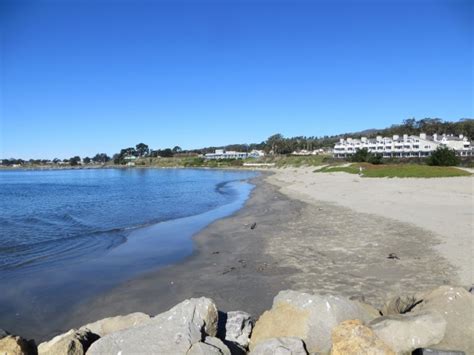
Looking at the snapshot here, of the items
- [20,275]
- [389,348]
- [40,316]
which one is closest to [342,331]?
[389,348]

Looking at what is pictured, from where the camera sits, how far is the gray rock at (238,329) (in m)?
6.48

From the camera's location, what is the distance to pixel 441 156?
61594 mm

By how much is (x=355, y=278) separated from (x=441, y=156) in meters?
58.7

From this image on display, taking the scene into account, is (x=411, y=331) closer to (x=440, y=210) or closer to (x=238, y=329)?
(x=238, y=329)

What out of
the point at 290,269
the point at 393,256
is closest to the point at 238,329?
the point at 290,269

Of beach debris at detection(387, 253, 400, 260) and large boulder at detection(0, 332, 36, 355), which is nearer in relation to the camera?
large boulder at detection(0, 332, 36, 355)

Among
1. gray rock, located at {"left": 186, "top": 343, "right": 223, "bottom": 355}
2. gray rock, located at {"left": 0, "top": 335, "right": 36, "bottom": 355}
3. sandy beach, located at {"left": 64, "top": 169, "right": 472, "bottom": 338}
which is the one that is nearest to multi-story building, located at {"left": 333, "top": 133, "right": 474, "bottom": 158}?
sandy beach, located at {"left": 64, "top": 169, "right": 472, "bottom": 338}

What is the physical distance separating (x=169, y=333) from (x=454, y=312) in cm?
420

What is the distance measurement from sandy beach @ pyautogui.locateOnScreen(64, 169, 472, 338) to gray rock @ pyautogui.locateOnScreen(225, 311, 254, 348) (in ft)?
7.12

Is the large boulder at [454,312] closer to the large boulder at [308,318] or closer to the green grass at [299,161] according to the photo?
the large boulder at [308,318]

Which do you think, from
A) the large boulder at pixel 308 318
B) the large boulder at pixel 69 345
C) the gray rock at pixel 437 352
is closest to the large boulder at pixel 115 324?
the large boulder at pixel 69 345

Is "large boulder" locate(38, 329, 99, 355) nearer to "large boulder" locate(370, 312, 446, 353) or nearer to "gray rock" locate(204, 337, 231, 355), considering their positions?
"gray rock" locate(204, 337, 231, 355)

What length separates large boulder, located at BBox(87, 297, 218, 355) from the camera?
542cm

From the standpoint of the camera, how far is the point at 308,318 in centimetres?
609
